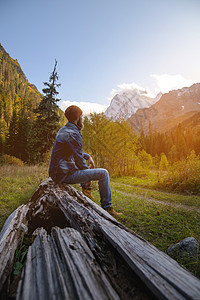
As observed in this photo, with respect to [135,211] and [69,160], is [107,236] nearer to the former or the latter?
[69,160]

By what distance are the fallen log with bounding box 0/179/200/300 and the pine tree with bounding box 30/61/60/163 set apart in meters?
20.5

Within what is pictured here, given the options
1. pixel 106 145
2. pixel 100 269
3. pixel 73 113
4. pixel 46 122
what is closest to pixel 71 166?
pixel 73 113

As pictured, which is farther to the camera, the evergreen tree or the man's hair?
the evergreen tree

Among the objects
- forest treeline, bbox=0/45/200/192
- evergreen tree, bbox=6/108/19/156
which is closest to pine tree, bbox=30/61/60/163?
forest treeline, bbox=0/45/200/192

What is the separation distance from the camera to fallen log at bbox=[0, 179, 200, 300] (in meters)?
0.70

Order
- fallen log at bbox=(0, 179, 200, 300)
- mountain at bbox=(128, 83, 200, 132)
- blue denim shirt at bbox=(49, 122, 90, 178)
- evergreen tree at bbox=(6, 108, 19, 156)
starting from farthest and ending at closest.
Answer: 1. mountain at bbox=(128, 83, 200, 132)
2. evergreen tree at bbox=(6, 108, 19, 156)
3. blue denim shirt at bbox=(49, 122, 90, 178)
4. fallen log at bbox=(0, 179, 200, 300)

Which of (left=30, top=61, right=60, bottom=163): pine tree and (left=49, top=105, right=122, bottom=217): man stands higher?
(left=30, top=61, right=60, bottom=163): pine tree

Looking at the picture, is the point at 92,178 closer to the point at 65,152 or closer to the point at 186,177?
the point at 65,152

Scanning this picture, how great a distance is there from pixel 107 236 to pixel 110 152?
15.7 metres

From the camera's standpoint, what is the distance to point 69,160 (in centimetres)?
304

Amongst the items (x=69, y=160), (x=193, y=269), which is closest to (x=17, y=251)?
(x=193, y=269)

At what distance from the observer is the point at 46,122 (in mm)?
21078

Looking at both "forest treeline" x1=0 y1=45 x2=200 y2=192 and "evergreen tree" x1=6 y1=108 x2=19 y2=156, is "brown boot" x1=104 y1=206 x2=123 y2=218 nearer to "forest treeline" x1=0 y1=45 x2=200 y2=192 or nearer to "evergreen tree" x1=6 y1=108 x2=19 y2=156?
"forest treeline" x1=0 y1=45 x2=200 y2=192

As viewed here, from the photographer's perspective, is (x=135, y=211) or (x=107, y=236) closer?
(x=107, y=236)
